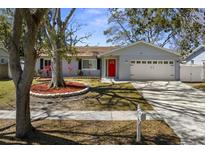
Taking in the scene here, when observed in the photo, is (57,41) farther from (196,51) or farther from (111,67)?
(196,51)

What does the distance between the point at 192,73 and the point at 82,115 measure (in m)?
17.7

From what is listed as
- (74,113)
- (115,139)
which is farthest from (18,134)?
(74,113)

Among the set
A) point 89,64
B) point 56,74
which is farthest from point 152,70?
point 56,74

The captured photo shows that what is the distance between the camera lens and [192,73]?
90.0ft

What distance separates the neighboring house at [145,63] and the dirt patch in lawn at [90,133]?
57.7ft

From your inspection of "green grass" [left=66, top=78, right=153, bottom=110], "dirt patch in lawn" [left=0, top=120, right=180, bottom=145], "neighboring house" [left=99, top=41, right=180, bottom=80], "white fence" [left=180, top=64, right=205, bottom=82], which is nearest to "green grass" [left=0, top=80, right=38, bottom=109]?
"dirt patch in lawn" [left=0, top=120, right=180, bottom=145]

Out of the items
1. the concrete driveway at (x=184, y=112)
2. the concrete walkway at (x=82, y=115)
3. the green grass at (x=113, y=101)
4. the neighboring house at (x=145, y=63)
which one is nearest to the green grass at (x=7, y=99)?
the concrete walkway at (x=82, y=115)

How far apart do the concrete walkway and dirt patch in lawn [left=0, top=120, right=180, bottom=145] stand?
0.72m

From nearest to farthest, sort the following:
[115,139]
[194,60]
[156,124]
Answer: [115,139] < [156,124] < [194,60]

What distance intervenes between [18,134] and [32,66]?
2095mm

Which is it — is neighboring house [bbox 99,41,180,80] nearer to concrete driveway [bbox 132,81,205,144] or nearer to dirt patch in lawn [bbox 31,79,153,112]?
concrete driveway [bbox 132,81,205,144]

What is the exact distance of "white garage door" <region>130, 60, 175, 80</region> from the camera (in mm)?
28406
